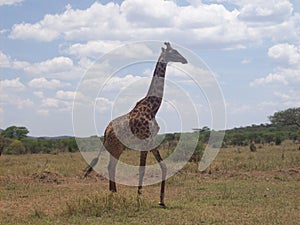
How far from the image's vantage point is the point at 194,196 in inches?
450

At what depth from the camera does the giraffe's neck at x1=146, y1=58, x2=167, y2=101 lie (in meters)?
10.1

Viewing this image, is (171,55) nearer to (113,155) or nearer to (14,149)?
(113,155)

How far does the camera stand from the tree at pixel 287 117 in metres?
38.6

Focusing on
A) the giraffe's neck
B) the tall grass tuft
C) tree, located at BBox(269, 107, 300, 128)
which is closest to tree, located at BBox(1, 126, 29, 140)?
tree, located at BBox(269, 107, 300, 128)

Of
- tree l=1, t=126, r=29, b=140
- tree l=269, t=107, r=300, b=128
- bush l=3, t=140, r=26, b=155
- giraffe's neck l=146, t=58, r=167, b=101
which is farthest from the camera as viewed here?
tree l=1, t=126, r=29, b=140

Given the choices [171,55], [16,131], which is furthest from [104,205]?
[16,131]

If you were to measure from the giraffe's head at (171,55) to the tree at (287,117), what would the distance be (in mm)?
30455

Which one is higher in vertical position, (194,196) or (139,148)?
(139,148)

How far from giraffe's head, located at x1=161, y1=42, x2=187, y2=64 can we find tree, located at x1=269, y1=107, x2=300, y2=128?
99.9 feet

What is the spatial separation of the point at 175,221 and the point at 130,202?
1339 millimetres

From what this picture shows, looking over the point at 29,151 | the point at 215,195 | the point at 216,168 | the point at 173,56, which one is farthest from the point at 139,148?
the point at 29,151

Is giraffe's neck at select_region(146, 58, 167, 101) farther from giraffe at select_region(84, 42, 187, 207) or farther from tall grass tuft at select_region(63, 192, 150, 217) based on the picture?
tall grass tuft at select_region(63, 192, 150, 217)

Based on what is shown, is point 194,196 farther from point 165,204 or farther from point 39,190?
point 39,190

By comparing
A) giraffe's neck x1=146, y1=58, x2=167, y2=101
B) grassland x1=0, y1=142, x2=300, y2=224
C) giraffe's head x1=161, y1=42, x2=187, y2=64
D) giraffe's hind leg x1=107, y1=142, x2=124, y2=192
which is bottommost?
grassland x1=0, y1=142, x2=300, y2=224
